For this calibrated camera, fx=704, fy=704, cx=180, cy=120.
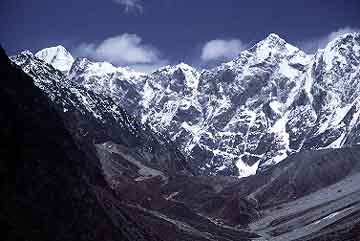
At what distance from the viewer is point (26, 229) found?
4412 inches

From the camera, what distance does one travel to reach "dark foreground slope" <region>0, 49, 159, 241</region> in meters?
120

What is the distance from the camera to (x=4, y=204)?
115 metres

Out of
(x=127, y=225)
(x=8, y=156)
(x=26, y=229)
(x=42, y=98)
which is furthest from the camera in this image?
(x=127, y=225)

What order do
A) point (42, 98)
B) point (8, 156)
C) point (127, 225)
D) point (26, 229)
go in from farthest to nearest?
point (127, 225) < point (42, 98) < point (8, 156) < point (26, 229)

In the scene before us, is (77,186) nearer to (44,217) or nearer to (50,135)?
(50,135)

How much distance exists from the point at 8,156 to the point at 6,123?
358 inches

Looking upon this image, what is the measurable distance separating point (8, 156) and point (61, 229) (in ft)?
54.5

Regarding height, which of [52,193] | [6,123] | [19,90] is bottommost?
[52,193]

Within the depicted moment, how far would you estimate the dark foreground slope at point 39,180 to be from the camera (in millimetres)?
120438

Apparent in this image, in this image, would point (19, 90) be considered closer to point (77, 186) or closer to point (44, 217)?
point (77, 186)

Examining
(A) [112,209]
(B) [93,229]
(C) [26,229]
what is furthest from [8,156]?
(A) [112,209]

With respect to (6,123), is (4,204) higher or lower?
lower

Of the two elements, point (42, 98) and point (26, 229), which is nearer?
point (26, 229)

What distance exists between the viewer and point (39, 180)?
13612 centimetres
